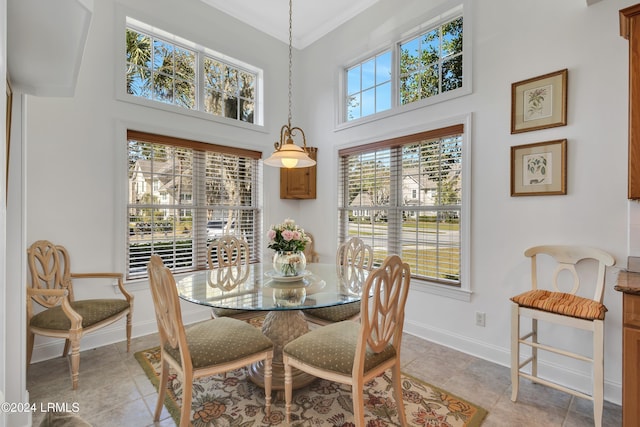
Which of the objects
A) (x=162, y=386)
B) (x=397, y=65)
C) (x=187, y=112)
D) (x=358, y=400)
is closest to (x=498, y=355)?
(x=358, y=400)

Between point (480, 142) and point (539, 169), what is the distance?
527 mm

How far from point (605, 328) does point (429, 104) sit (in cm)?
229

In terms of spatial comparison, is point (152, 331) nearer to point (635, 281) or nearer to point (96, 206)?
point (96, 206)

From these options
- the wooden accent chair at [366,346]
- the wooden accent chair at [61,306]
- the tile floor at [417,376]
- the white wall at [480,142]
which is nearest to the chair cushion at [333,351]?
the wooden accent chair at [366,346]

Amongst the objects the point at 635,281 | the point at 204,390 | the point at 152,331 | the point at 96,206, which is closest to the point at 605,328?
the point at 635,281

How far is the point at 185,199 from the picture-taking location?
3.55 metres

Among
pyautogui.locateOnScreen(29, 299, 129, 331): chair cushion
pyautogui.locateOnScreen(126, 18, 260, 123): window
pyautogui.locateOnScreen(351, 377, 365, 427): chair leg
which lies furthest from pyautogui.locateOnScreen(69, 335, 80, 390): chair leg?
pyautogui.locateOnScreen(126, 18, 260, 123): window

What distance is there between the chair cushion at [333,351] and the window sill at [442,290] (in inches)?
54.6

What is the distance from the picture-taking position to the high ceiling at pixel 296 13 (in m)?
3.66

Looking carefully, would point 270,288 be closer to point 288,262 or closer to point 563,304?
point 288,262

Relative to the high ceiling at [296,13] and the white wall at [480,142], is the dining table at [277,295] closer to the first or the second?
the white wall at [480,142]

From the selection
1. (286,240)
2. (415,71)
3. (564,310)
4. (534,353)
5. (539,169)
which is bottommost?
(534,353)

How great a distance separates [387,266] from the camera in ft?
5.23

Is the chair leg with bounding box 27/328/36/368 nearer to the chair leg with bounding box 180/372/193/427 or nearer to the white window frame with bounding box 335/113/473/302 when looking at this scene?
the chair leg with bounding box 180/372/193/427
